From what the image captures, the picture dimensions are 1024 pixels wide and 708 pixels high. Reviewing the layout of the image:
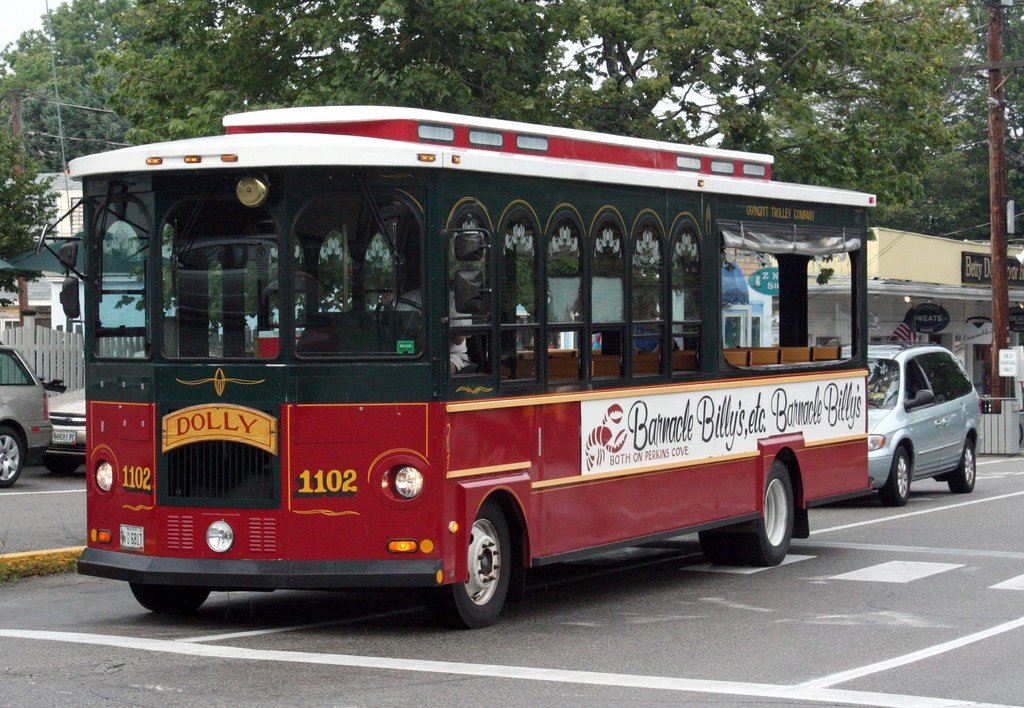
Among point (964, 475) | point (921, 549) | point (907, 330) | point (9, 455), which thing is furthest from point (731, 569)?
point (907, 330)

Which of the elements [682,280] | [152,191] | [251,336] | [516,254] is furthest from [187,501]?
A: [682,280]

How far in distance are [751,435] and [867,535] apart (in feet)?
11.1

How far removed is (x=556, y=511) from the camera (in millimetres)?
10789

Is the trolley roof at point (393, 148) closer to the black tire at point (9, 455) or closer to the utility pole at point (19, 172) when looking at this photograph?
the black tire at point (9, 455)

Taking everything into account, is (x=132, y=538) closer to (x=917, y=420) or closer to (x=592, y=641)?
(x=592, y=641)

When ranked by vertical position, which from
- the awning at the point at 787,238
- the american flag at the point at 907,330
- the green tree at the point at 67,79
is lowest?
the american flag at the point at 907,330

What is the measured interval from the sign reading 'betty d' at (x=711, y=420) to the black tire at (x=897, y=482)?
421 cm

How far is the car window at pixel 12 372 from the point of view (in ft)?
69.6

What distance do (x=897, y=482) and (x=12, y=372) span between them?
37.7ft

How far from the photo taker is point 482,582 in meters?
10.2

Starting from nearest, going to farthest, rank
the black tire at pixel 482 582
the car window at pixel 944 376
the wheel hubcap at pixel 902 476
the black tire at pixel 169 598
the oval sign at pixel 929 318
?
1. the black tire at pixel 482 582
2. the black tire at pixel 169 598
3. the wheel hubcap at pixel 902 476
4. the car window at pixel 944 376
5. the oval sign at pixel 929 318

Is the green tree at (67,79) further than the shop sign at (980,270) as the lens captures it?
Yes

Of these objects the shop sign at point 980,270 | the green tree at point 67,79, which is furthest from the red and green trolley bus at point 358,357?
the green tree at point 67,79

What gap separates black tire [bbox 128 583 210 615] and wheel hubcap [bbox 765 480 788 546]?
205 inches
